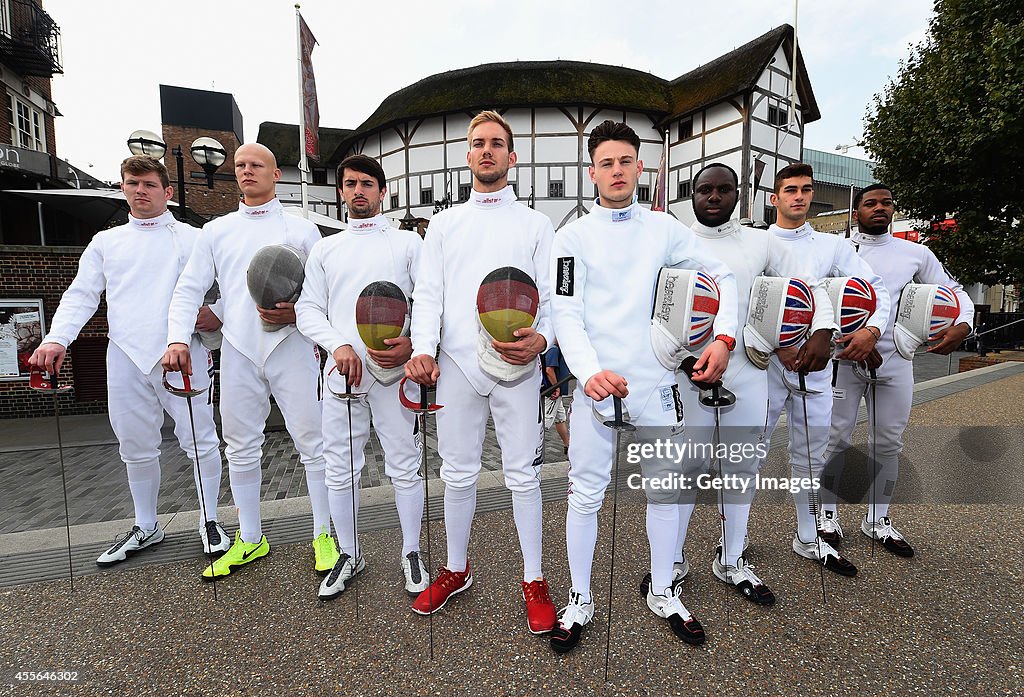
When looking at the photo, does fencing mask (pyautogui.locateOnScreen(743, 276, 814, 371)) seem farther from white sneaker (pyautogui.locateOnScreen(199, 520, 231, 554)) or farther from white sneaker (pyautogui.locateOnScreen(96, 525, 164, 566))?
white sneaker (pyautogui.locateOnScreen(96, 525, 164, 566))

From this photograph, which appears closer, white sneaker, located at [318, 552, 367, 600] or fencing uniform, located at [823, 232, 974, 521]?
white sneaker, located at [318, 552, 367, 600]

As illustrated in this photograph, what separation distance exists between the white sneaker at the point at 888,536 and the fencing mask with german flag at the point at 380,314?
348 centimetres

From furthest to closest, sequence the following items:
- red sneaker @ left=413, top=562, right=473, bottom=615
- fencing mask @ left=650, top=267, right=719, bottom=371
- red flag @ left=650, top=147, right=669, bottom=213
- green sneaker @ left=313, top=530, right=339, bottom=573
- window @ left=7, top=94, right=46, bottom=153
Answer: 1. window @ left=7, top=94, right=46, bottom=153
2. red flag @ left=650, top=147, right=669, bottom=213
3. green sneaker @ left=313, top=530, right=339, bottom=573
4. red sneaker @ left=413, top=562, right=473, bottom=615
5. fencing mask @ left=650, top=267, right=719, bottom=371

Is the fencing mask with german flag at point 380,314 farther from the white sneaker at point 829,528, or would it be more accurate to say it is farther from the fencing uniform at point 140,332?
the white sneaker at point 829,528

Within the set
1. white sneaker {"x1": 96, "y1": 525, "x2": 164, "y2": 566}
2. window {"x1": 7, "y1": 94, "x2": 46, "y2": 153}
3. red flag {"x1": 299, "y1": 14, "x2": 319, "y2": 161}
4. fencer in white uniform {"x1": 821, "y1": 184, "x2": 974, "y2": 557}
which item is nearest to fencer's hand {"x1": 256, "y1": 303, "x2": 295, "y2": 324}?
white sneaker {"x1": 96, "y1": 525, "x2": 164, "y2": 566}

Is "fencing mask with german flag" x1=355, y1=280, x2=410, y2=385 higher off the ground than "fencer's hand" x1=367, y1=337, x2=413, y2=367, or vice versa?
"fencing mask with german flag" x1=355, y1=280, x2=410, y2=385

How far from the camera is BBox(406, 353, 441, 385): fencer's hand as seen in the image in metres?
2.60

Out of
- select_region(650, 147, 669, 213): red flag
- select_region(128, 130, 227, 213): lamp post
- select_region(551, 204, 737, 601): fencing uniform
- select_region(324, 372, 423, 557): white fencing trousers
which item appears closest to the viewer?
select_region(551, 204, 737, 601): fencing uniform

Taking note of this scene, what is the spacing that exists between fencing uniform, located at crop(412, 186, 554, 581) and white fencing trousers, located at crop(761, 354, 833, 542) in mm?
1550

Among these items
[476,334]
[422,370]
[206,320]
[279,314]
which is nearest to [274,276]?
[279,314]

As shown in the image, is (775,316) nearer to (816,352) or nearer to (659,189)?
(816,352)

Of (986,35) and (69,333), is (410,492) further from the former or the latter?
(986,35)

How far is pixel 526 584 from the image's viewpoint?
2828 millimetres

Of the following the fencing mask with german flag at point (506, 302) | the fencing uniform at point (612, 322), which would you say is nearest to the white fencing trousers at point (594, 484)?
the fencing uniform at point (612, 322)
